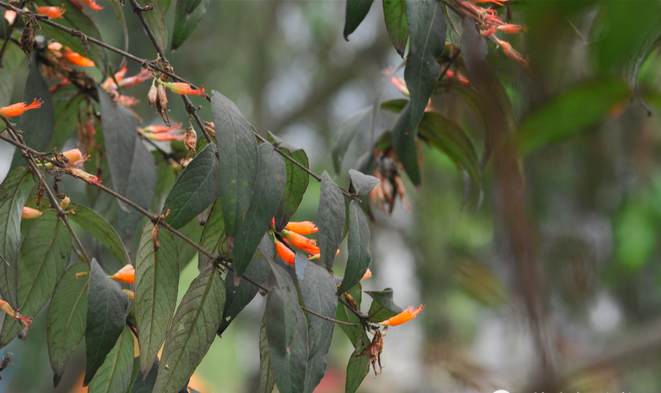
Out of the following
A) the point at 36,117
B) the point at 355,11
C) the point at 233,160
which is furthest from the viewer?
the point at 36,117

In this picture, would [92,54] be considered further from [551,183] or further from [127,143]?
[551,183]

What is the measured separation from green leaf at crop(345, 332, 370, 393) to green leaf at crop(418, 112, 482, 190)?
249 millimetres

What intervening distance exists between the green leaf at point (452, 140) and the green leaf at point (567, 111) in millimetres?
320

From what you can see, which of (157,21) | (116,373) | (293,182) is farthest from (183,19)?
(116,373)

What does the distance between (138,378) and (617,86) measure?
36cm

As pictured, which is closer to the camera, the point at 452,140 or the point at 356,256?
the point at 356,256

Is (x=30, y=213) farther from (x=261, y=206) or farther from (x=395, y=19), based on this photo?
(x=395, y=19)

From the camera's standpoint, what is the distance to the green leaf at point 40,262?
41 cm

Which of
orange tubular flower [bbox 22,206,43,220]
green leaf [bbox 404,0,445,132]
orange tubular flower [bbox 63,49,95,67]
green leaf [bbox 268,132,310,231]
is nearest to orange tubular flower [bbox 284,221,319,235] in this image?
green leaf [bbox 268,132,310,231]

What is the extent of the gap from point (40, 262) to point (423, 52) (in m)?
0.36

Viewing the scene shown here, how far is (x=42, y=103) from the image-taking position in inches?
20.6

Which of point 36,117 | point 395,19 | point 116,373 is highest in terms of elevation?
point 395,19

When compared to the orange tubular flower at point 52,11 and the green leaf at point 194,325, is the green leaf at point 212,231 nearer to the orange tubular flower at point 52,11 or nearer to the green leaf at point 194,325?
the green leaf at point 194,325

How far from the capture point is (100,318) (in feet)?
1.11
